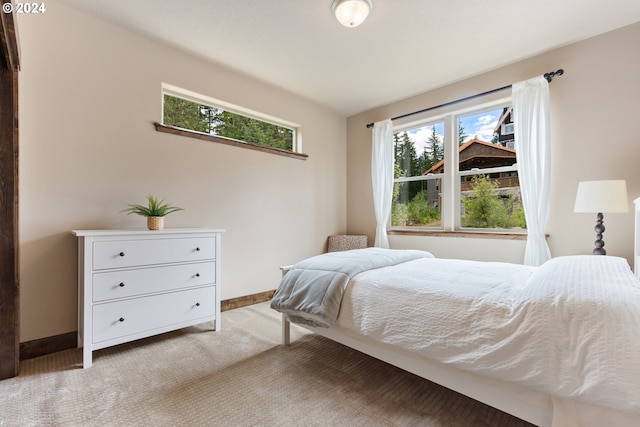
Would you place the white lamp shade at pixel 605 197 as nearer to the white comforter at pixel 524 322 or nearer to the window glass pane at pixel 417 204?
the white comforter at pixel 524 322

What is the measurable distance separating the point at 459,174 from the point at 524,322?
2521 mm

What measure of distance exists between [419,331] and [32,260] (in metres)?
2.52

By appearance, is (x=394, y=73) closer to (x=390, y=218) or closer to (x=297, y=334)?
(x=390, y=218)

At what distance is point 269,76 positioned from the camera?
3.12 metres

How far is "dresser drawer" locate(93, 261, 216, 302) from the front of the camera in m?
1.88

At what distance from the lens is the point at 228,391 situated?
156cm

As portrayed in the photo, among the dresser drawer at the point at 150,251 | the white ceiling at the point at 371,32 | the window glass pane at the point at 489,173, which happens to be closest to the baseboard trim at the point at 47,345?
the dresser drawer at the point at 150,251

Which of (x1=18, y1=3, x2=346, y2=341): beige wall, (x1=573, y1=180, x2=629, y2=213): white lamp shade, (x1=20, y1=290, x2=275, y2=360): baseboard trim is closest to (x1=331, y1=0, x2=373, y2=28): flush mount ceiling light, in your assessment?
(x1=18, y1=3, x2=346, y2=341): beige wall

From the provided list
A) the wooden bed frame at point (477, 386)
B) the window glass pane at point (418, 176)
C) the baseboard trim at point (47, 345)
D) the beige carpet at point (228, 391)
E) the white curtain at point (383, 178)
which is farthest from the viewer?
the white curtain at point (383, 178)

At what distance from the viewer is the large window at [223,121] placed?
2717 millimetres

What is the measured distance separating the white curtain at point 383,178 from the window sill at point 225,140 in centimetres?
97

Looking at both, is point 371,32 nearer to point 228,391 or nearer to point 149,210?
point 149,210

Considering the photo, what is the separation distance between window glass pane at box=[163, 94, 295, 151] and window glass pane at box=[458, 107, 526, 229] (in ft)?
6.94

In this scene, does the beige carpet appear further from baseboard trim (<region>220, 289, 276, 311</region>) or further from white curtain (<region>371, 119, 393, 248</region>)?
white curtain (<region>371, 119, 393, 248</region>)
